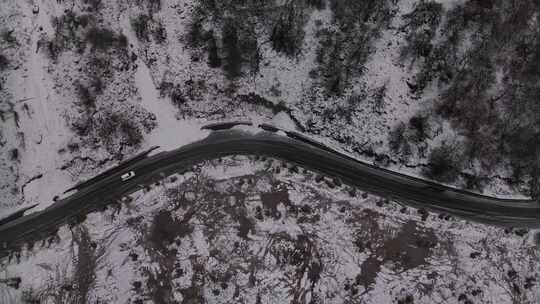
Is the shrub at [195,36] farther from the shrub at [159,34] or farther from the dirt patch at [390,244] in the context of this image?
the dirt patch at [390,244]

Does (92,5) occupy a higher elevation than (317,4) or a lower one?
lower

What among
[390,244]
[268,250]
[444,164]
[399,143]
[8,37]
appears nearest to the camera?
[268,250]

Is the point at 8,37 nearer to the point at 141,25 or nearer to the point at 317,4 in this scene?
the point at 141,25

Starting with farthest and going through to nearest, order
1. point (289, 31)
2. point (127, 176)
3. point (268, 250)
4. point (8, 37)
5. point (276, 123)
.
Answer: point (289, 31), point (276, 123), point (8, 37), point (127, 176), point (268, 250)

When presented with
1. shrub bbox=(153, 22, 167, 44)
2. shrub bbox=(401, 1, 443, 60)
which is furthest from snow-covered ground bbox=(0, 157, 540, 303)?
shrub bbox=(401, 1, 443, 60)

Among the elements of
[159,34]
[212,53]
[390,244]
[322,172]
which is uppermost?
[159,34]

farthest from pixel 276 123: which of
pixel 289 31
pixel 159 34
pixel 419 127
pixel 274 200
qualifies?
pixel 159 34

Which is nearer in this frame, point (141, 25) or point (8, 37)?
point (8, 37)

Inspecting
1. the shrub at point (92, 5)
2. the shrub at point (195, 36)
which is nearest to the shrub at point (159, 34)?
the shrub at point (195, 36)

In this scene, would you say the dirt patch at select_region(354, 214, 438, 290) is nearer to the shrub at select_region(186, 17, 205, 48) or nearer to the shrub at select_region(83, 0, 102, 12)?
the shrub at select_region(186, 17, 205, 48)
